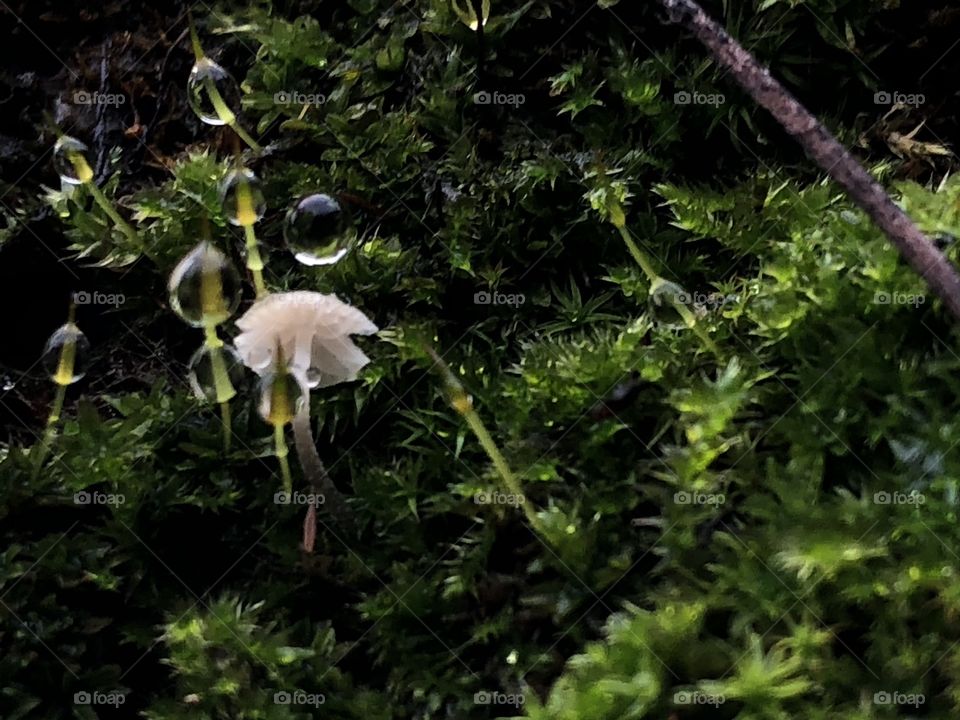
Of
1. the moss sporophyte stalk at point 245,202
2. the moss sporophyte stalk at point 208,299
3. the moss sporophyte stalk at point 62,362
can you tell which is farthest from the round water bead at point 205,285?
the moss sporophyte stalk at point 62,362

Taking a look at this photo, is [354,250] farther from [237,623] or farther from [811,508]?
[811,508]

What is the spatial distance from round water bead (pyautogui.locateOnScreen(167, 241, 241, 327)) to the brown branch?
2.24ft

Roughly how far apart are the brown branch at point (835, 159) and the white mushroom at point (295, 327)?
1.97 ft

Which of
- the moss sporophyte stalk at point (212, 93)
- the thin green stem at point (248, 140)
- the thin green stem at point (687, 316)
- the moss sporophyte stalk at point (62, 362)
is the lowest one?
the moss sporophyte stalk at point (62, 362)

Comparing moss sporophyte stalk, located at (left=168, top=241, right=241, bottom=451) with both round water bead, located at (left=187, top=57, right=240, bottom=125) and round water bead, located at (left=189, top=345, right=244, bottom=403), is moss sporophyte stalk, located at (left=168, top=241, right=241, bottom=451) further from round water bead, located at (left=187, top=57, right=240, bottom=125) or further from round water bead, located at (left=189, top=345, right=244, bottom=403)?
round water bead, located at (left=187, top=57, right=240, bottom=125)

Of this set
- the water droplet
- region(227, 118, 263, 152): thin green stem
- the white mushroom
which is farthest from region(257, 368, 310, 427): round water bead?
the water droplet

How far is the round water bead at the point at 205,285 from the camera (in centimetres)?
103

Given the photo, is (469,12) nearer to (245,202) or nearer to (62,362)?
(245,202)

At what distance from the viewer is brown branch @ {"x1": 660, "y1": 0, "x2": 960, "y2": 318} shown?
97cm

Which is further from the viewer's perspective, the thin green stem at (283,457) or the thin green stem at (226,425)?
the thin green stem at (226,425)

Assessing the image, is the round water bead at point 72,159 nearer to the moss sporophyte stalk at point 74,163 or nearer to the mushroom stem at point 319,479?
the moss sporophyte stalk at point 74,163

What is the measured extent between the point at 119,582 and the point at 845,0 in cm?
139

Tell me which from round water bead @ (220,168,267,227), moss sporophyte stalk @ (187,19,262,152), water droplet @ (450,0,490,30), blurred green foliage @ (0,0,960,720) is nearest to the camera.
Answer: blurred green foliage @ (0,0,960,720)

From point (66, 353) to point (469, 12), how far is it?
0.85 m
